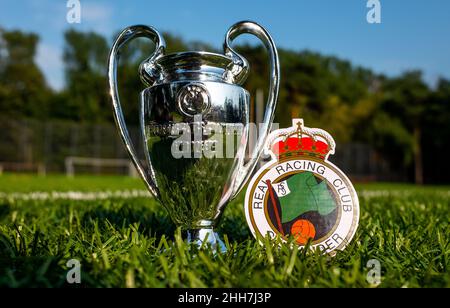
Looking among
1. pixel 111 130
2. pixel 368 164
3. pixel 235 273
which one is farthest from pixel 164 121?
pixel 368 164

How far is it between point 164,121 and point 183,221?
41 centimetres

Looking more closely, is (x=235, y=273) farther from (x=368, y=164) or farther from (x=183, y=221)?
(x=368, y=164)

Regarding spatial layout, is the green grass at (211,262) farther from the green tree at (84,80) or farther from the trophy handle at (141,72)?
the green tree at (84,80)

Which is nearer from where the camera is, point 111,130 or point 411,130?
point 111,130

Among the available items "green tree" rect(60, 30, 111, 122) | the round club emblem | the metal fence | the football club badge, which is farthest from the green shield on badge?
"green tree" rect(60, 30, 111, 122)

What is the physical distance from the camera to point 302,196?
1.64 metres

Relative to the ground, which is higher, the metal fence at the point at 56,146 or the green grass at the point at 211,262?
the metal fence at the point at 56,146

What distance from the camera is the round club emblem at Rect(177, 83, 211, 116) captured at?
1.54 meters

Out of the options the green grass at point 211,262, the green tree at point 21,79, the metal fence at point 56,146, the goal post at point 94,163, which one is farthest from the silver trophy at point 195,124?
the green tree at point 21,79

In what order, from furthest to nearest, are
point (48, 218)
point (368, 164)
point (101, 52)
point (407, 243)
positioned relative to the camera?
point (101, 52) → point (368, 164) → point (48, 218) → point (407, 243)

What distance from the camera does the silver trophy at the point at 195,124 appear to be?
5.10ft

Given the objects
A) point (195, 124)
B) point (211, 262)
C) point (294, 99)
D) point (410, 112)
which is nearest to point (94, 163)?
point (294, 99)

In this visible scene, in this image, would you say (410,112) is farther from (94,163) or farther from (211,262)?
(211,262)
